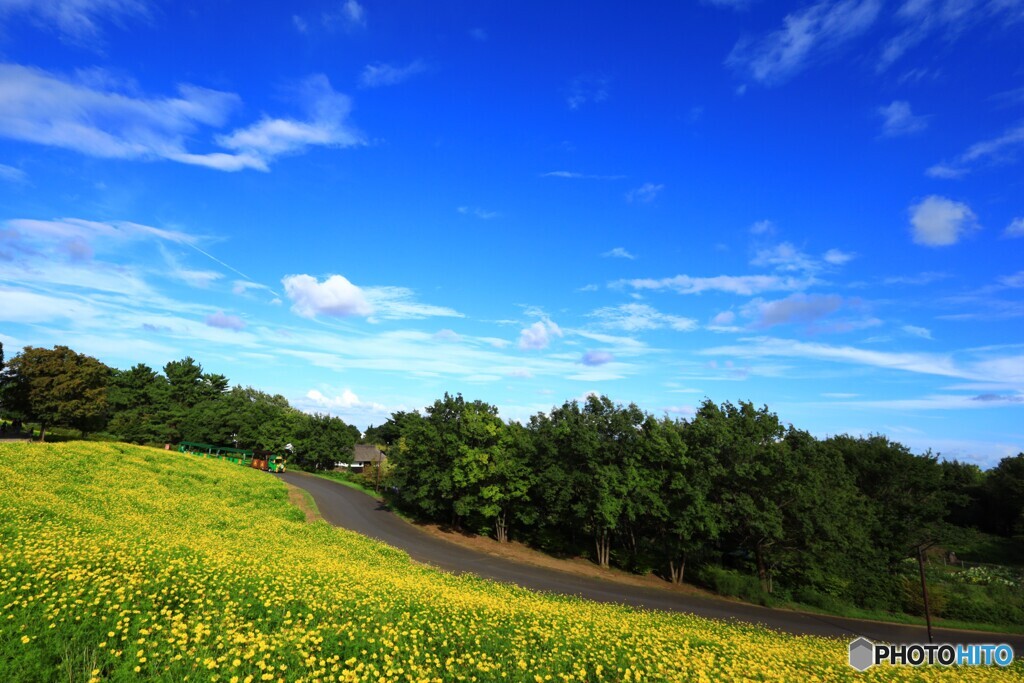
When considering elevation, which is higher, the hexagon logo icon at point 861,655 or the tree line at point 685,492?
the tree line at point 685,492

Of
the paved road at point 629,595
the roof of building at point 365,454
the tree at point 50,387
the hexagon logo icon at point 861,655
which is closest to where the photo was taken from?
the hexagon logo icon at point 861,655

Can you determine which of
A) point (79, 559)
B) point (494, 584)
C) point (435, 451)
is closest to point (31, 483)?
point (79, 559)

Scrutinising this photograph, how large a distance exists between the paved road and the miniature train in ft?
95.0

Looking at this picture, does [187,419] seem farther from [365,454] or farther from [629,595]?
[629,595]

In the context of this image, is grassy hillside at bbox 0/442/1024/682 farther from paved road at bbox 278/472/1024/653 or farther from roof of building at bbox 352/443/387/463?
roof of building at bbox 352/443/387/463

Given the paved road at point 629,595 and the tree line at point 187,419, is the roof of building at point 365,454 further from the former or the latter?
the paved road at point 629,595

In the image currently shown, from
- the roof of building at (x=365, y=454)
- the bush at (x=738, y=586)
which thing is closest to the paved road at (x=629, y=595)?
the bush at (x=738, y=586)

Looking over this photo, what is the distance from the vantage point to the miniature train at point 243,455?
6019 cm

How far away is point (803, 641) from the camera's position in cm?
1988

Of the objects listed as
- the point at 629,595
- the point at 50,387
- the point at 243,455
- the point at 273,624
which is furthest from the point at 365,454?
the point at 273,624

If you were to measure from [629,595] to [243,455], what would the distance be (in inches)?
2231

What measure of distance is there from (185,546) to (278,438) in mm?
58092

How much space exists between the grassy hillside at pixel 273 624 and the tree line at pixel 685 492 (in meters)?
10.8

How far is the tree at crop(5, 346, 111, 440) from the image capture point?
49281mm
